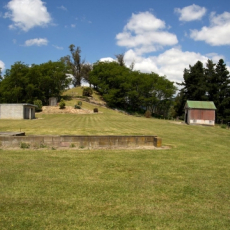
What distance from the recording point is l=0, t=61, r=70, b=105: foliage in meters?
57.4

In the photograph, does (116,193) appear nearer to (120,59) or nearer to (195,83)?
(195,83)

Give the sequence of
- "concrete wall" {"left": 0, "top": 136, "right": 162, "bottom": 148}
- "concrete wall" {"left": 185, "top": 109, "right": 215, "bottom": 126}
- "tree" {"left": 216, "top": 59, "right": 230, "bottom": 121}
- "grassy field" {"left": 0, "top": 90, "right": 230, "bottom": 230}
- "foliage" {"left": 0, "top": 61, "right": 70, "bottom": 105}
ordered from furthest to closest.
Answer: "foliage" {"left": 0, "top": 61, "right": 70, "bottom": 105} < "tree" {"left": 216, "top": 59, "right": 230, "bottom": 121} < "concrete wall" {"left": 185, "top": 109, "right": 215, "bottom": 126} < "concrete wall" {"left": 0, "top": 136, "right": 162, "bottom": 148} < "grassy field" {"left": 0, "top": 90, "right": 230, "bottom": 230}

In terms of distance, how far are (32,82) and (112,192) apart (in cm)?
5798

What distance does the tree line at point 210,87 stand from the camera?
189 feet

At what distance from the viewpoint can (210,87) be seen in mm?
59375

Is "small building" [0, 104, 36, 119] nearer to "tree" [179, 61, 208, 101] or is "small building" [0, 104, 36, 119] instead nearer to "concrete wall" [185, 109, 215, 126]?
"concrete wall" [185, 109, 215, 126]

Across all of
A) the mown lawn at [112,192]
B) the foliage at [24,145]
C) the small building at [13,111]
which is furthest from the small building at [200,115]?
the foliage at [24,145]

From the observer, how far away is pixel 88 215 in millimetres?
4527

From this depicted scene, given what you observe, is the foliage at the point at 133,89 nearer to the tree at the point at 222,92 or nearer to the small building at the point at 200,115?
the tree at the point at 222,92

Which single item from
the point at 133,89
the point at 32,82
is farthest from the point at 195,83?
the point at 32,82

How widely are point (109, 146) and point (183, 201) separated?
6.57 m

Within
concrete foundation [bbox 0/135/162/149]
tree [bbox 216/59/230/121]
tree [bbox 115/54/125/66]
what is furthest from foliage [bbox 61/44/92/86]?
concrete foundation [bbox 0/135/162/149]

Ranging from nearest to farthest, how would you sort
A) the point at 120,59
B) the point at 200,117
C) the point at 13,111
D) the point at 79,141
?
the point at 79,141, the point at 13,111, the point at 200,117, the point at 120,59

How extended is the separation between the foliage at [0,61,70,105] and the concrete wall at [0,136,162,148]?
48.1m
